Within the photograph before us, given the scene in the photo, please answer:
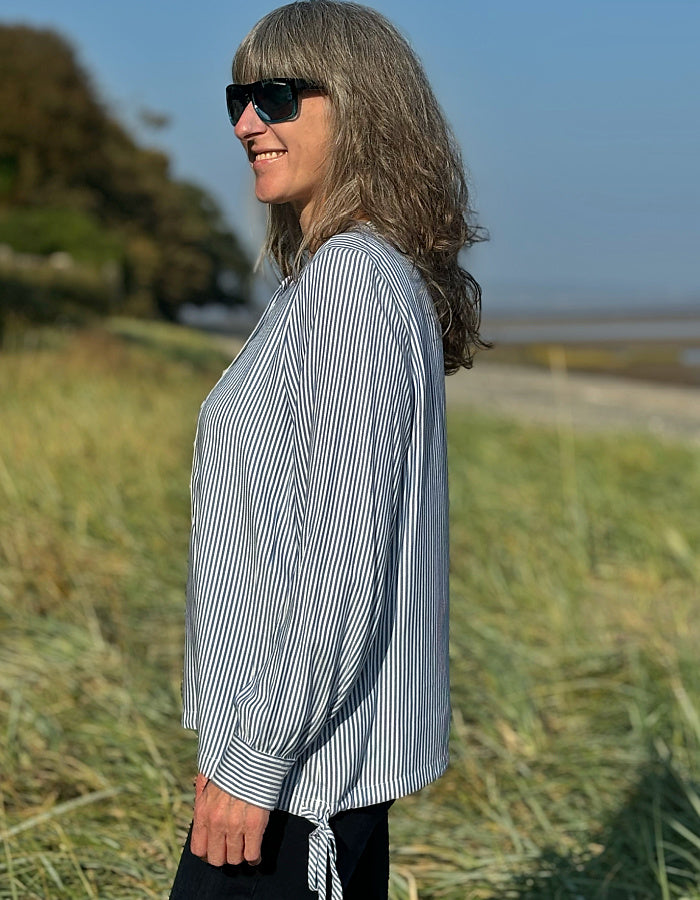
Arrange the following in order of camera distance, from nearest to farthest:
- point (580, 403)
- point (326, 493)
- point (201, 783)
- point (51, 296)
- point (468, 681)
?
point (326, 493)
point (201, 783)
point (468, 681)
point (580, 403)
point (51, 296)

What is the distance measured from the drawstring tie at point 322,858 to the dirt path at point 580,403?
748cm

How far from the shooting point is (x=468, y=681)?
3723mm

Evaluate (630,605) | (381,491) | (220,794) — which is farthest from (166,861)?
(630,605)

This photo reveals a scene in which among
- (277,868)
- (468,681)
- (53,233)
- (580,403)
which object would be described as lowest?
(580,403)

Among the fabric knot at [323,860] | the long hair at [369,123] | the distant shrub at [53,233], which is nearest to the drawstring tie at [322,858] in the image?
the fabric knot at [323,860]

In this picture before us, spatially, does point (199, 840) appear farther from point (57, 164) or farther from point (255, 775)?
point (57, 164)

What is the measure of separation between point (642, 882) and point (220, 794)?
5.03ft

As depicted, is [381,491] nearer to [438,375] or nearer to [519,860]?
[438,375]

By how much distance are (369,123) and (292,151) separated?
105mm

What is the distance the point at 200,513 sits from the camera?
1.53m

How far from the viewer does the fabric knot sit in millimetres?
1462

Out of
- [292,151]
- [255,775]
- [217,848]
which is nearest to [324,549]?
[255,775]

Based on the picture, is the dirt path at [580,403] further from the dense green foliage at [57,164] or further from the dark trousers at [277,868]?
the dark trousers at [277,868]

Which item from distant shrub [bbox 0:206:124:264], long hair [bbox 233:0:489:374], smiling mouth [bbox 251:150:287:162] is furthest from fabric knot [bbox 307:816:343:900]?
distant shrub [bbox 0:206:124:264]
